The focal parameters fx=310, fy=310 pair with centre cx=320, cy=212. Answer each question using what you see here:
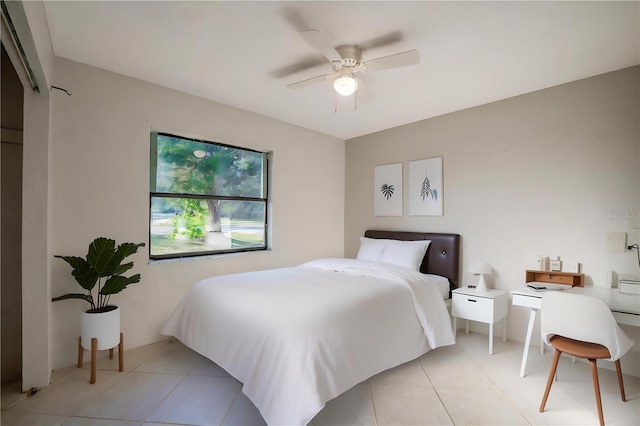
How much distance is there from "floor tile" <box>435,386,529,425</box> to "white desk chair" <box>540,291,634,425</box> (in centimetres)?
22

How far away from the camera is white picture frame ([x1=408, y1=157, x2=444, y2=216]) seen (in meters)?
3.72

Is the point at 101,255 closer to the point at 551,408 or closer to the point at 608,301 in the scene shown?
the point at 551,408

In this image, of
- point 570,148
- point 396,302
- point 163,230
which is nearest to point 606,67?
point 570,148

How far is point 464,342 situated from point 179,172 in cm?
338

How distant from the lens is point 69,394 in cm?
212

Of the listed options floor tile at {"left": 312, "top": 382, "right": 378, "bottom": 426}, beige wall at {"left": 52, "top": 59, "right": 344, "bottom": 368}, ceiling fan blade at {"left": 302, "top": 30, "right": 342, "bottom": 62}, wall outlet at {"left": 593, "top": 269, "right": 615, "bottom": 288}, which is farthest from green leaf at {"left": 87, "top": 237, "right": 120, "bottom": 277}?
wall outlet at {"left": 593, "top": 269, "right": 615, "bottom": 288}

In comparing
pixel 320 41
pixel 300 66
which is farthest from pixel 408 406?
pixel 300 66

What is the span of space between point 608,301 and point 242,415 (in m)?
2.57

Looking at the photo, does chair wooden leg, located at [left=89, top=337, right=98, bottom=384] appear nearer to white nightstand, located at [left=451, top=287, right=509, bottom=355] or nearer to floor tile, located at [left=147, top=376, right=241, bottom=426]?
floor tile, located at [left=147, top=376, right=241, bottom=426]

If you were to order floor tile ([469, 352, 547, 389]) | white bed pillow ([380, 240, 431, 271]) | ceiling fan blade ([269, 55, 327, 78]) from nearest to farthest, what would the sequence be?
1. floor tile ([469, 352, 547, 389])
2. ceiling fan blade ([269, 55, 327, 78])
3. white bed pillow ([380, 240, 431, 271])

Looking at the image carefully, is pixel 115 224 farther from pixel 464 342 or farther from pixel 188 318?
pixel 464 342

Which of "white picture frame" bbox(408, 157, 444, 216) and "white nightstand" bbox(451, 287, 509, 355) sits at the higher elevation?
"white picture frame" bbox(408, 157, 444, 216)

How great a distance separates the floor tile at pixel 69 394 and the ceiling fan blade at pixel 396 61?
9.66ft

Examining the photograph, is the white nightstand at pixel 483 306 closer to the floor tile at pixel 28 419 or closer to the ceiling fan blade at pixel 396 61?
the ceiling fan blade at pixel 396 61
